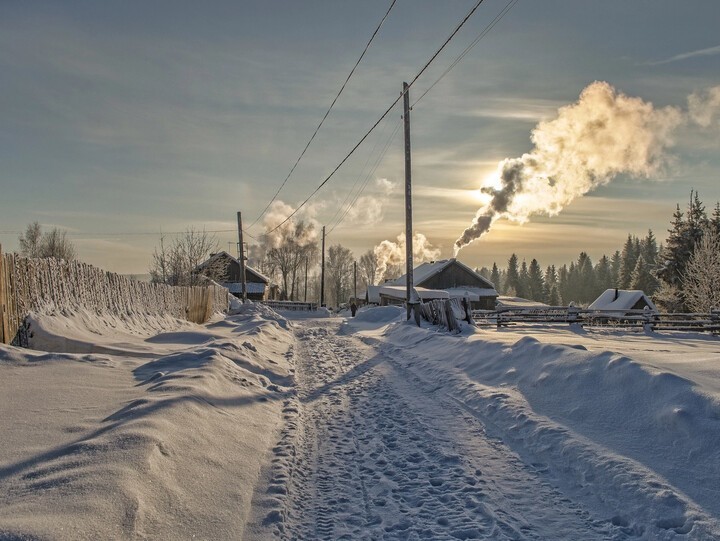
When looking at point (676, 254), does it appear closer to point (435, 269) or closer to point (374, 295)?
point (435, 269)

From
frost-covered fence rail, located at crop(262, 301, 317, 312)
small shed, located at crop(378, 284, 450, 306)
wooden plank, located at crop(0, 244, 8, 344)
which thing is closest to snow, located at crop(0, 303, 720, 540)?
wooden plank, located at crop(0, 244, 8, 344)

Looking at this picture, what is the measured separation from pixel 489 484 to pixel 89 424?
150 inches

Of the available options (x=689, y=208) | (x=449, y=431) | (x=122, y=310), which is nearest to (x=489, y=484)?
(x=449, y=431)

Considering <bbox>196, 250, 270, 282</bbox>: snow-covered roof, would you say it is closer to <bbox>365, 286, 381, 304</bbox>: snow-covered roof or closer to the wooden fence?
<bbox>365, 286, 381, 304</bbox>: snow-covered roof

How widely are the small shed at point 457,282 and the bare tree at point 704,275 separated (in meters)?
16.3

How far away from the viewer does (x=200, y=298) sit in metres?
21.7

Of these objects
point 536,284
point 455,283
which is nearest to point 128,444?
point 455,283

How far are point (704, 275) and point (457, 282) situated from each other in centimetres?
2020

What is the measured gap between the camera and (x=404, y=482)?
4.11 m

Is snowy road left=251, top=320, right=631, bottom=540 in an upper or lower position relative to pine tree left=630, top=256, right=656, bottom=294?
lower

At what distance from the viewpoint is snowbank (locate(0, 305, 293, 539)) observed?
9.77 feet

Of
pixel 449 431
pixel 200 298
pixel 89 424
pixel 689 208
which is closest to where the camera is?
pixel 89 424

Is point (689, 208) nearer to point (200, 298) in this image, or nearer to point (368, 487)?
point (200, 298)

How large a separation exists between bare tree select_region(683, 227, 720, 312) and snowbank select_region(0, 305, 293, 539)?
37751 millimetres
